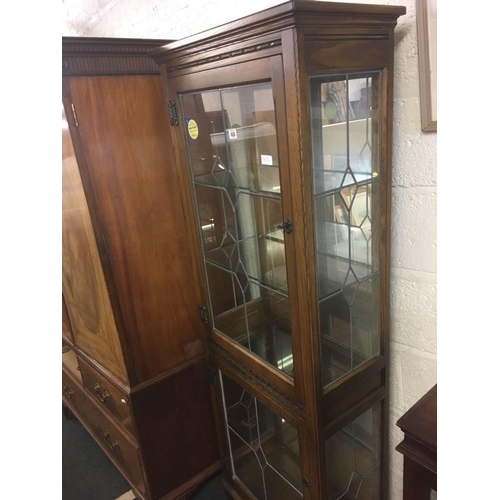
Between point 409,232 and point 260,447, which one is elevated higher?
point 409,232

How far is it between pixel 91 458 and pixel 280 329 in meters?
1.31

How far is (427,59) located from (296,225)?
1.48ft

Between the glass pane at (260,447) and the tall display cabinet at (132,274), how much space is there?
17 centimetres

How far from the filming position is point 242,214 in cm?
111

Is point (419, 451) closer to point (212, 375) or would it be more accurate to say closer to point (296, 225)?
point (296, 225)

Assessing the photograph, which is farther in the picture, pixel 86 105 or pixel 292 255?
pixel 86 105

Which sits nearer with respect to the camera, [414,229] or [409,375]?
[414,229]

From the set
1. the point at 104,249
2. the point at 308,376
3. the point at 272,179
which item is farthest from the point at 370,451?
the point at 104,249

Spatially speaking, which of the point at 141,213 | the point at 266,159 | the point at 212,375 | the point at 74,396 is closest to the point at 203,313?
the point at 212,375

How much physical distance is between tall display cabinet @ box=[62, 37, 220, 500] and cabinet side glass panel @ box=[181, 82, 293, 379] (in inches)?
6.6

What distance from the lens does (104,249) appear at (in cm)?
122

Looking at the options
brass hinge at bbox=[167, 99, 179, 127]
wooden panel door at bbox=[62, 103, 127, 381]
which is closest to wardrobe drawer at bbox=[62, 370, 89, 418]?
wooden panel door at bbox=[62, 103, 127, 381]
